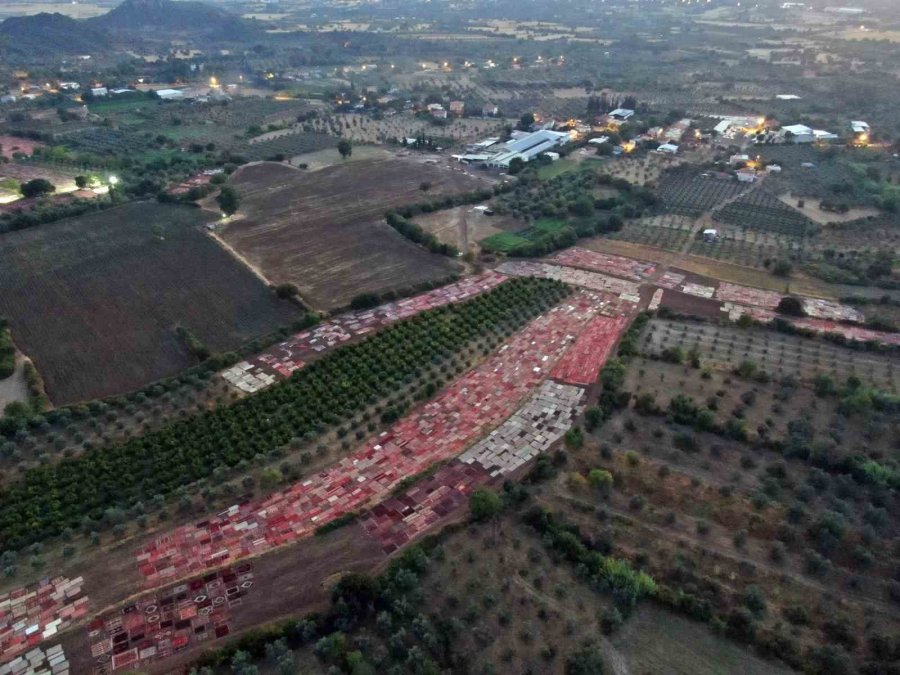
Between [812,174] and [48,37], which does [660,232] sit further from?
[48,37]

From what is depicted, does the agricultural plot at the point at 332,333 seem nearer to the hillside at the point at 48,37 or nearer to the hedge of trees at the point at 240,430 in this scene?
the hedge of trees at the point at 240,430

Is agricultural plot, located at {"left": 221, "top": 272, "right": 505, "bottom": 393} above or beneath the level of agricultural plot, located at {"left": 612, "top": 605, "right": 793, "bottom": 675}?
above

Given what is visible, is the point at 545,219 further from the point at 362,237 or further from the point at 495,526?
the point at 495,526

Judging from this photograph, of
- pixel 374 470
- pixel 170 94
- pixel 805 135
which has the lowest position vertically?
pixel 374 470

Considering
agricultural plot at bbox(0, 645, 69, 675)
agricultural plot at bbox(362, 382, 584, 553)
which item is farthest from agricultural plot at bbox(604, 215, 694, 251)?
agricultural plot at bbox(0, 645, 69, 675)

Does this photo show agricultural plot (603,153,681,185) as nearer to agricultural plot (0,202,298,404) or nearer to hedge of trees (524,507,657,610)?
agricultural plot (0,202,298,404)

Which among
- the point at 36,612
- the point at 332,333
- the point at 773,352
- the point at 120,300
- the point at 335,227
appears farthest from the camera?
the point at 335,227

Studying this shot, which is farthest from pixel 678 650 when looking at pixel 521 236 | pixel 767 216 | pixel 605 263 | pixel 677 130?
pixel 677 130
